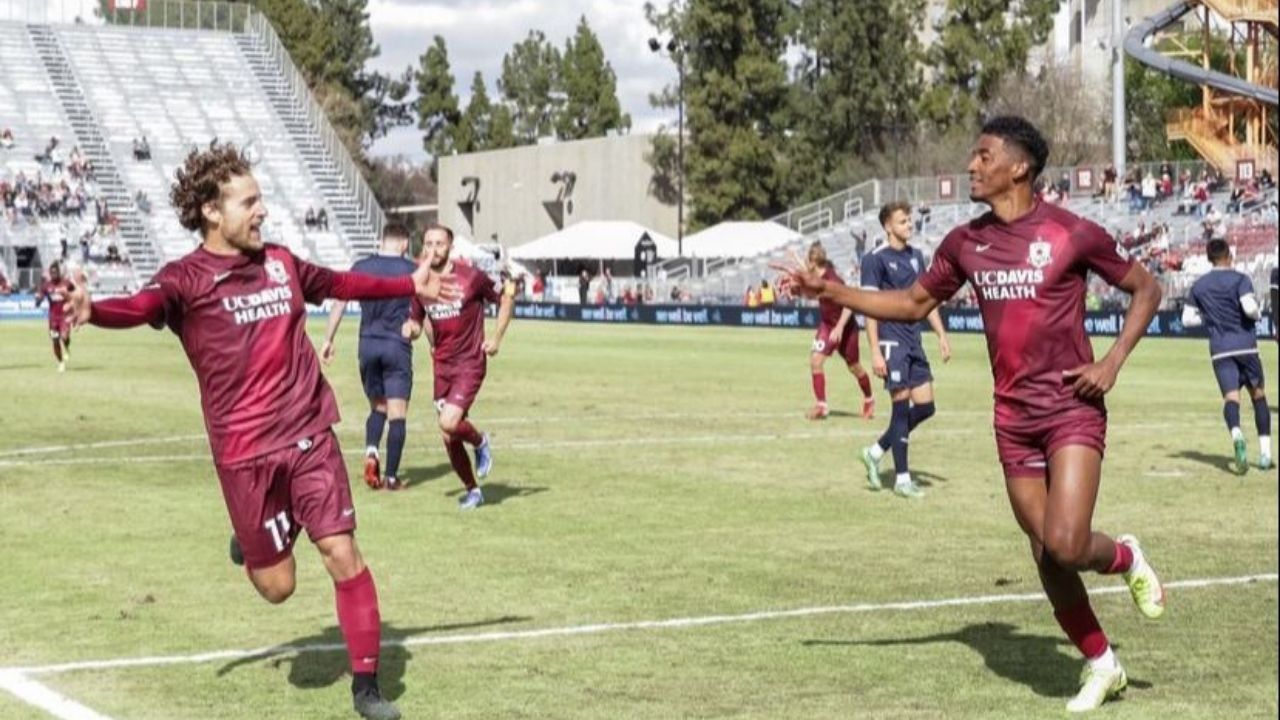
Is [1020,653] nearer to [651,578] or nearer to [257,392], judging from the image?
[651,578]

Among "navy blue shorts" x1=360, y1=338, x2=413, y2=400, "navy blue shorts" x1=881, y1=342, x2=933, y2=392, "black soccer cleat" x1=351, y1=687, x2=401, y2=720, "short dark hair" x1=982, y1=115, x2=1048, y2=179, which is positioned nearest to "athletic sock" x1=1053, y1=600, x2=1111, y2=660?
"short dark hair" x1=982, y1=115, x2=1048, y2=179

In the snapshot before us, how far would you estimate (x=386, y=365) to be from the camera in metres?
18.6

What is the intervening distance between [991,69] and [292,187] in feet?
102

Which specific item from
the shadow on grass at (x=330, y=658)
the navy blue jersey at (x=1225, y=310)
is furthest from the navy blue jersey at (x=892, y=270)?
the shadow on grass at (x=330, y=658)

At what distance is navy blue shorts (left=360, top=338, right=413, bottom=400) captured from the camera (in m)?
18.5

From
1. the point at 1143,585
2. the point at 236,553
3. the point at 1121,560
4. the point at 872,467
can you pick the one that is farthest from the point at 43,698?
the point at 872,467

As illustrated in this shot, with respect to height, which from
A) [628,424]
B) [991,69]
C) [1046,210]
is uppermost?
[991,69]

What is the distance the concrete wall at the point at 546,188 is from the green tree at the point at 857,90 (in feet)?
25.5

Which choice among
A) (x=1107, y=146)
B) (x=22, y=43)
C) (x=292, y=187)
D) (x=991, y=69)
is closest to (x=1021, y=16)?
(x=991, y=69)

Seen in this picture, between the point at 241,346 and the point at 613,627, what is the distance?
2.92 metres

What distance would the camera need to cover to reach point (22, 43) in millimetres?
91938

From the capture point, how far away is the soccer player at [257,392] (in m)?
9.16

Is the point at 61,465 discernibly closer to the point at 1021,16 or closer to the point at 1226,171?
the point at 1226,171

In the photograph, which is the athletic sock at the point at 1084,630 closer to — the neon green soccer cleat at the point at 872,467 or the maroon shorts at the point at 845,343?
the neon green soccer cleat at the point at 872,467
